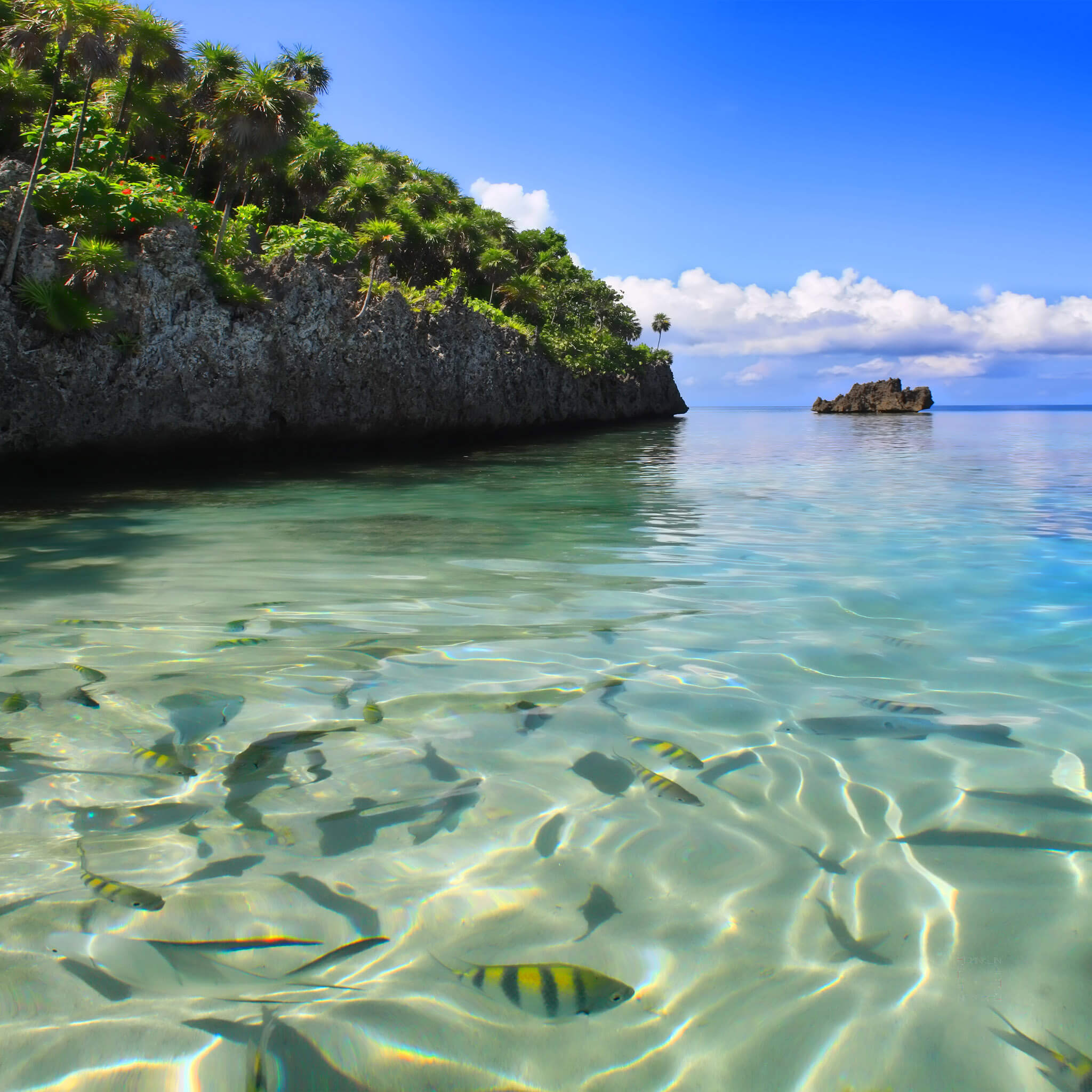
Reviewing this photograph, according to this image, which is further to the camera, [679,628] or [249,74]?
[249,74]

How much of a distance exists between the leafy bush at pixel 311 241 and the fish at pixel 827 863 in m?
21.4

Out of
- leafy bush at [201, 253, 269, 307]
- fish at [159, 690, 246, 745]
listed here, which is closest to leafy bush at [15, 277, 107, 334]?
leafy bush at [201, 253, 269, 307]

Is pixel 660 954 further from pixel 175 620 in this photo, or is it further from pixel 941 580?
pixel 941 580

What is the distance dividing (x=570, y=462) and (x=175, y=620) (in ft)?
52.4

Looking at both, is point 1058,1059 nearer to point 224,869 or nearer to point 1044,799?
point 1044,799

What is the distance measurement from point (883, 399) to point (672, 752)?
86.8m

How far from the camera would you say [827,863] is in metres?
2.53

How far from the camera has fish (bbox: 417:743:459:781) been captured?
3.05 meters

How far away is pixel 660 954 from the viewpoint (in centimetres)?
211

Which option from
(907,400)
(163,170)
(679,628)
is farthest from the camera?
(907,400)

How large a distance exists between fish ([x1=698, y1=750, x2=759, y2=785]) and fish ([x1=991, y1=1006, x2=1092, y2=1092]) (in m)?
1.29

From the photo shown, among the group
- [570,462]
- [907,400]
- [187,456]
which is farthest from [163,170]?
[907,400]

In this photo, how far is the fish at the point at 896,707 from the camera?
369cm

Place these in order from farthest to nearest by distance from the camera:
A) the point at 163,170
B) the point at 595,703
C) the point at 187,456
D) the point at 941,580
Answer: the point at 163,170
the point at 187,456
the point at 941,580
the point at 595,703
